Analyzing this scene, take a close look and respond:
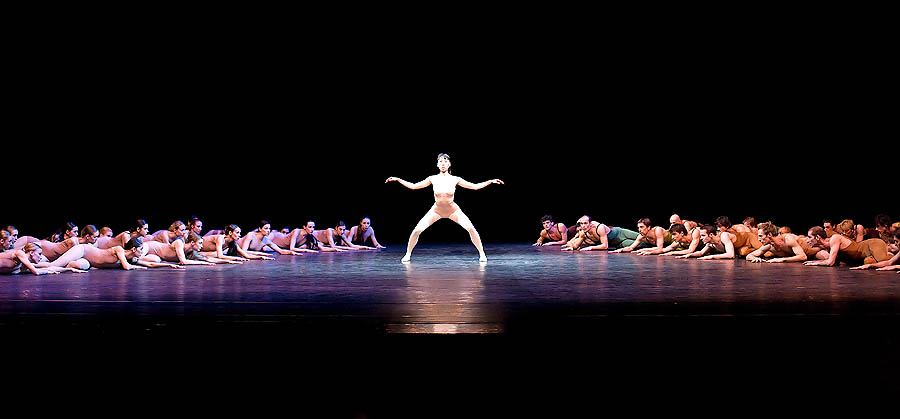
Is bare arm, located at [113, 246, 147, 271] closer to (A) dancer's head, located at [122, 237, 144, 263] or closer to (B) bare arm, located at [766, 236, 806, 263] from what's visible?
(A) dancer's head, located at [122, 237, 144, 263]

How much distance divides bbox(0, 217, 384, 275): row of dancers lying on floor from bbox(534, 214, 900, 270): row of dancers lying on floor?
4.63 metres

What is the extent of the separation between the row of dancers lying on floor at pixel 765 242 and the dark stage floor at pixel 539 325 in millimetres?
1766

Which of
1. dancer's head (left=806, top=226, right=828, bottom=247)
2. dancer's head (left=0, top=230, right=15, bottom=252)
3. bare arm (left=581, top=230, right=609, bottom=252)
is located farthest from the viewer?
bare arm (left=581, top=230, right=609, bottom=252)

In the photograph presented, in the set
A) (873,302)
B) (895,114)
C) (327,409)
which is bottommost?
(327,409)

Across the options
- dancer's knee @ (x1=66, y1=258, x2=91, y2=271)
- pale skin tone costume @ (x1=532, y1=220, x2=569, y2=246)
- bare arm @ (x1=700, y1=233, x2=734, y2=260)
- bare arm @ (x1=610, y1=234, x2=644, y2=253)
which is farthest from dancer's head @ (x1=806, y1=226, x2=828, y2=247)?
dancer's knee @ (x1=66, y1=258, x2=91, y2=271)

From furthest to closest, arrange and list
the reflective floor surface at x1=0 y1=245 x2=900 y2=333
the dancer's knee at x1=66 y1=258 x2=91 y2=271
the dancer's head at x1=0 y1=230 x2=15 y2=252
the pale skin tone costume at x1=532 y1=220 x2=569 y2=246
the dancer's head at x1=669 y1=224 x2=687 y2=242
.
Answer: the pale skin tone costume at x1=532 y1=220 x2=569 y2=246
the dancer's head at x1=669 y1=224 x2=687 y2=242
the dancer's knee at x1=66 y1=258 x2=91 y2=271
the dancer's head at x1=0 y1=230 x2=15 y2=252
the reflective floor surface at x1=0 y1=245 x2=900 y2=333

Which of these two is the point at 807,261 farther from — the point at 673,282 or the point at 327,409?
the point at 327,409

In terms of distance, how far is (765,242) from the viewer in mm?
7055

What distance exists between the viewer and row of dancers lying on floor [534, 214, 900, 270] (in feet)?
20.7

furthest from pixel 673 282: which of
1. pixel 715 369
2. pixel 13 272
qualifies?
pixel 13 272

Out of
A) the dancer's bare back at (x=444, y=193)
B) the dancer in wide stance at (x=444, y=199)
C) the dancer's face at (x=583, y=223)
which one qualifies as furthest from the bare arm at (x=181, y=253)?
the dancer's face at (x=583, y=223)

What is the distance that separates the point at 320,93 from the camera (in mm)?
11102

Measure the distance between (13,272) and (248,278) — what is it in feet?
6.95

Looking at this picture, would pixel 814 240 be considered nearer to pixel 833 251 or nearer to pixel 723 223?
pixel 833 251
